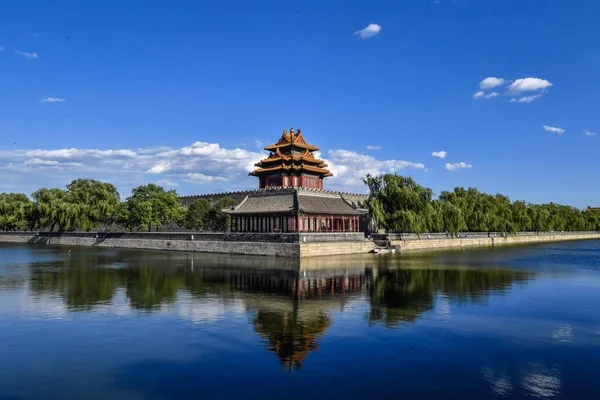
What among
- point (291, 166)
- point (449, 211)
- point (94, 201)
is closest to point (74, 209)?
point (94, 201)

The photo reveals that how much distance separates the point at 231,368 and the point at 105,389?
314 centimetres

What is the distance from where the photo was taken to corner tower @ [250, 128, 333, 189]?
6084 cm

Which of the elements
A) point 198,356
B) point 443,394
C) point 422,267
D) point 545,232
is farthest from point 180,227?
point 545,232

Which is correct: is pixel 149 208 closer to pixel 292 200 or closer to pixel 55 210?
pixel 55 210

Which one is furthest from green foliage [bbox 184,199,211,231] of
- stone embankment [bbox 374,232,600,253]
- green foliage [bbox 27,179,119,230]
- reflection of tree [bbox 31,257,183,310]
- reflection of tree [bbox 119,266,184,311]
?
reflection of tree [bbox 119,266,184,311]

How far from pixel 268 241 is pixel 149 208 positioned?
23.8m

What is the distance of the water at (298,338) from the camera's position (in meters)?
11.5

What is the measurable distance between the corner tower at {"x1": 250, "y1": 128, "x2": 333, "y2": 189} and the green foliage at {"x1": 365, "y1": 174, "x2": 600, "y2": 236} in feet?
23.9

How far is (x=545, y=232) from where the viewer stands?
3720 inches

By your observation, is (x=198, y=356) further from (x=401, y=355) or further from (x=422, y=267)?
(x=422, y=267)

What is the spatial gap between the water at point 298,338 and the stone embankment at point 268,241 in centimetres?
1580

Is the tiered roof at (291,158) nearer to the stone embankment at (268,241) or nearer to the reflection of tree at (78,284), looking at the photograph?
the stone embankment at (268,241)

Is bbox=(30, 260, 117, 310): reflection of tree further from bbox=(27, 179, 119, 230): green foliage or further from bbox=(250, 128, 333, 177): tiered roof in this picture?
bbox=(27, 179, 119, 230): green foliage

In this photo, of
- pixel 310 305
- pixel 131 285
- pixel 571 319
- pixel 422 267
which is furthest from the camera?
pixel 422 267
